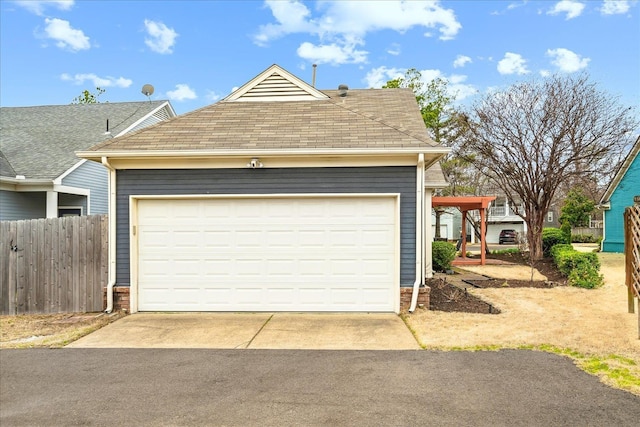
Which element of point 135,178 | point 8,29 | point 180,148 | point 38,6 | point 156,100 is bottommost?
point 135,178

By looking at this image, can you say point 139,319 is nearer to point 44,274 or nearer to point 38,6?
point 44,274

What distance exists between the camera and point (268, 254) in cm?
806

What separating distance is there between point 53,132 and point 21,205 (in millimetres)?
3672

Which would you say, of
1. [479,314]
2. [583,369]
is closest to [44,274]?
[479,314]

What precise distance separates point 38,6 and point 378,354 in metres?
18.3

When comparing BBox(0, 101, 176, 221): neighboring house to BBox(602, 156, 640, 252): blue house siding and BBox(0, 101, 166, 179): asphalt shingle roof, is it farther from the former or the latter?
BBox(602, 156, 640, 252): blue house siding

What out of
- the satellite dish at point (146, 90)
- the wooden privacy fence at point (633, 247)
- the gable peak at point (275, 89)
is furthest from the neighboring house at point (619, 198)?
the satellite dish at point (146, 90)

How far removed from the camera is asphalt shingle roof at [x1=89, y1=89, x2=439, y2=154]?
7.95 m

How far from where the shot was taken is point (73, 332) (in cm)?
669

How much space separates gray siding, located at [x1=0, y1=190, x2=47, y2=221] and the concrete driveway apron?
25.0 feet

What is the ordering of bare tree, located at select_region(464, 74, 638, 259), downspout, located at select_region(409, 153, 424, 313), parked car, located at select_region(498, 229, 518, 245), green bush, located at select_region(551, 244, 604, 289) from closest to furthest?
1. downspout, located at select_region(409, 153, 424, 313)
2. green bush, located at select_region(551, 244, 604, 289)
3. bare tree, located at select_region(464, 74, 638, 259)
4. parked car, located at select_region(498, 229, 518, 245)

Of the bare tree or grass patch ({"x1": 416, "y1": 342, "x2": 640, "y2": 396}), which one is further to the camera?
the bare tree

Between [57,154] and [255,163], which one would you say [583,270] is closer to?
[255,163]

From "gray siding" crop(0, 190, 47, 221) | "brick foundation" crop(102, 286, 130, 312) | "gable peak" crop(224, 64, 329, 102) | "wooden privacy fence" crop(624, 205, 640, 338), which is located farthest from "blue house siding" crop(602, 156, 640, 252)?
"gray siding" crop(0, 190, 47, 221)
